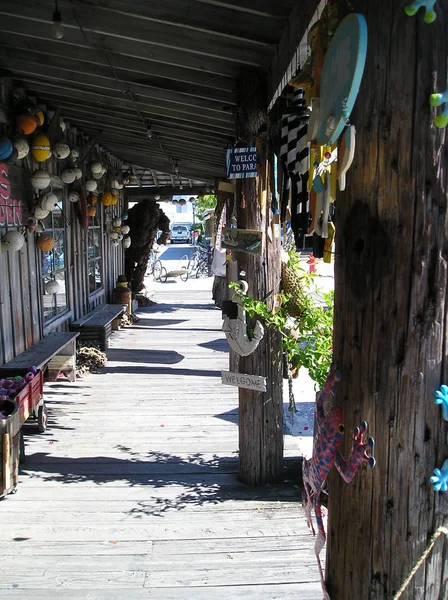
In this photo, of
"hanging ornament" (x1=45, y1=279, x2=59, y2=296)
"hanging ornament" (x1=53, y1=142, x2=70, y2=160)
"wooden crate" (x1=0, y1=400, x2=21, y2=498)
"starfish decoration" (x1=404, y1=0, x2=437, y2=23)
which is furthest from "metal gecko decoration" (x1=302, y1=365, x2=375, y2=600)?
"hanging ornament" (x1=53, y1=142, x2=70, y2=160)

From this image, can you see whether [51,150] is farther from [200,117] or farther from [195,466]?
[195,466]

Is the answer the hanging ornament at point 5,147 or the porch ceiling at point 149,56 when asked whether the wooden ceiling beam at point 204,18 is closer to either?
the porch ceiling at point 149,56

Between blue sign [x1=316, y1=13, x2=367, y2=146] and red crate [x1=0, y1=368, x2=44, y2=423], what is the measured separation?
402 centimetres

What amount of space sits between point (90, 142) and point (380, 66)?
7.87m

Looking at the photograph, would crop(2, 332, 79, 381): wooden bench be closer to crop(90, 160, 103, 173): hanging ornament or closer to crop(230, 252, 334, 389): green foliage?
crop(230, 252, 334, 389): green foliage

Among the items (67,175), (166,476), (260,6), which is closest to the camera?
(260,6)

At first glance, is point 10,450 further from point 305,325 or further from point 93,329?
point 93,329

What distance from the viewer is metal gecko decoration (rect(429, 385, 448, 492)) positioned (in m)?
1.50

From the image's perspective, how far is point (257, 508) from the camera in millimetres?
4414

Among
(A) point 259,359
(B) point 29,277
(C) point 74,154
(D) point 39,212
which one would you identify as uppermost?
(C) point 74,154

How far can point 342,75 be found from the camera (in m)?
1.49

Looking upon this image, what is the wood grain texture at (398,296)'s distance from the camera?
1453mm

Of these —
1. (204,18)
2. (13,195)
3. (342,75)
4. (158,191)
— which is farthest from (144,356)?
(342,75)

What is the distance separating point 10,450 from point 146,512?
118 centimetres
